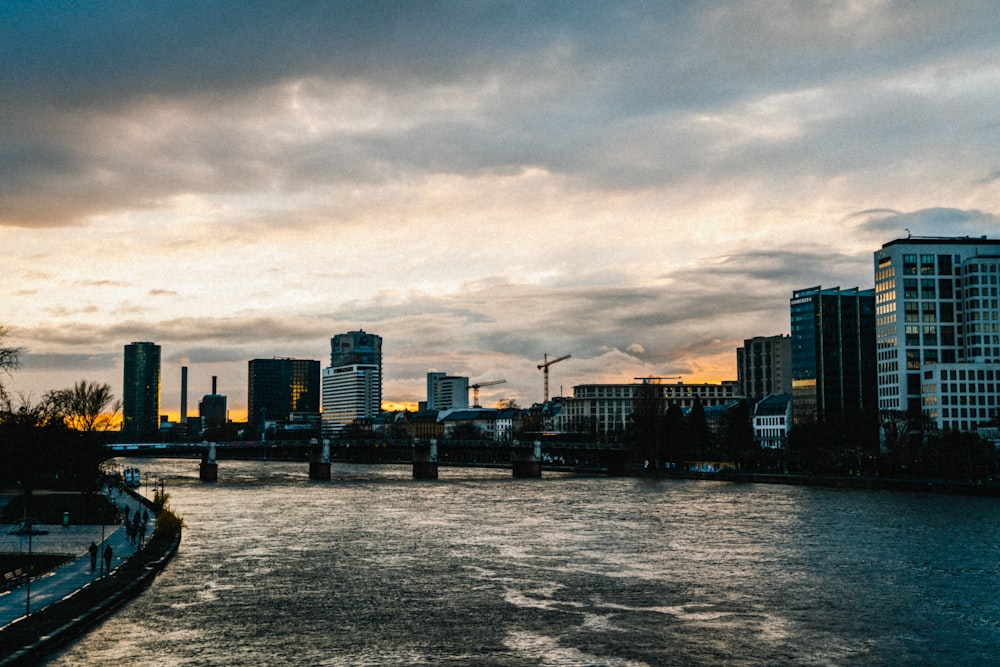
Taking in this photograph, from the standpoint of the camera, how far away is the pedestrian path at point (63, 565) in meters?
44.3

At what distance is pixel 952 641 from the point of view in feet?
140

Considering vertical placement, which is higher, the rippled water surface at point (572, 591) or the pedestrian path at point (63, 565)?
the pedestrian path at point (63, 565)

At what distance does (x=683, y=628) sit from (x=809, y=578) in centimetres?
1804

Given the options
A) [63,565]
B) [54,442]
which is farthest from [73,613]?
[54,442]

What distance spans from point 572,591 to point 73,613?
2422 centimetres

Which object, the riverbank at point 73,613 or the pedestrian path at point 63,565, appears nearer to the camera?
the riverbank at point 73,613

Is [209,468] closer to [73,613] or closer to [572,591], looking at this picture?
[572,591]

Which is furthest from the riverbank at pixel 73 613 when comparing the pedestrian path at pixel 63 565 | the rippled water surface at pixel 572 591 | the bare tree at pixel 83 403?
the bare tree at pixel 83 403

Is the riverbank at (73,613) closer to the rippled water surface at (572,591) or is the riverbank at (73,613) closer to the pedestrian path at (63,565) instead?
the pedestrian path at (63,565)

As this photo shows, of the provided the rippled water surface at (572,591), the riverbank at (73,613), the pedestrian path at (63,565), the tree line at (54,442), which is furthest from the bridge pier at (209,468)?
the riverbank at (73,613)

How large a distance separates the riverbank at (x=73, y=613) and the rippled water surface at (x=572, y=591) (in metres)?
0.79

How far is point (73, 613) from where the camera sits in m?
43.6

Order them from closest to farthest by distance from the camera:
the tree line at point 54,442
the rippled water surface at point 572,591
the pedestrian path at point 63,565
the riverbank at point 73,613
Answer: the riverbank at point 73,613, the rippled water surface at point 572,591, the pedestrian path at point 63,565, the tree line at point 54,442

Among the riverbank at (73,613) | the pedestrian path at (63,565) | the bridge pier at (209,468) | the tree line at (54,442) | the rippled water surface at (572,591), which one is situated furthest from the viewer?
the bridge pier at (209,468)
